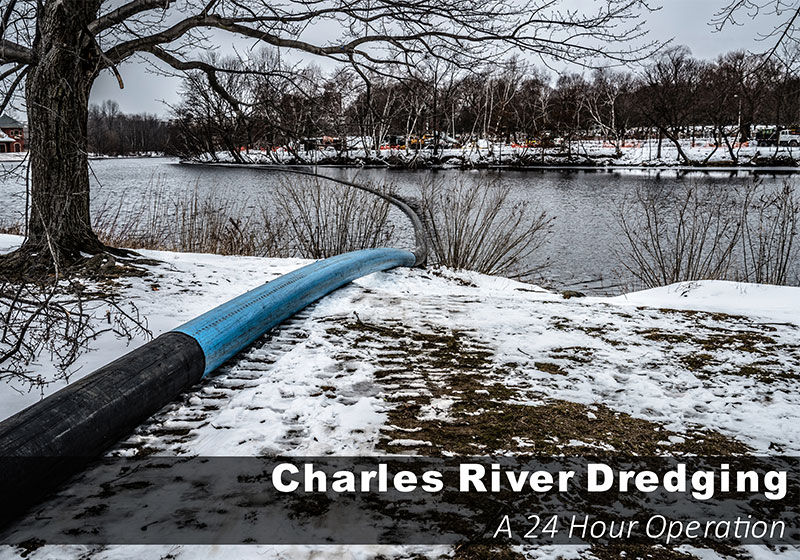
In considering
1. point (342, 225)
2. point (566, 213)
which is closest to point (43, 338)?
point (342, 225)

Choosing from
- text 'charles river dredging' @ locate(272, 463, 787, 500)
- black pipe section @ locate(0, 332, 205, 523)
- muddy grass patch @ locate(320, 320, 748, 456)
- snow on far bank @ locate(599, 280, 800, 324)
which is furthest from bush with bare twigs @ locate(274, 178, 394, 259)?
text 'charles river dredging' @ locate(272, 463, 787, 500)

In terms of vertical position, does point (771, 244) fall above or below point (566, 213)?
below

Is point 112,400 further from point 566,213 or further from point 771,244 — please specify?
point 566,213

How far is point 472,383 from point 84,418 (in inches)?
70.9

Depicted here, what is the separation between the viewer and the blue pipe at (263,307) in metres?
3.01

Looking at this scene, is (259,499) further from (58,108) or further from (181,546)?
(58,108)

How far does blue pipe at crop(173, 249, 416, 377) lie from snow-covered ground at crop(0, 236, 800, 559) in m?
0.10

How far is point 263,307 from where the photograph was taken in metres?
3.57

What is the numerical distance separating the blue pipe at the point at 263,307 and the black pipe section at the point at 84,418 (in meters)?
0.23

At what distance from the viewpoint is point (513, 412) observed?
8.41ft

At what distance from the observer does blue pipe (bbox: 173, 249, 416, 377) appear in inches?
118

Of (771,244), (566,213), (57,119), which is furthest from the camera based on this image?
(566,213)

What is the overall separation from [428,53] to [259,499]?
5955 mm

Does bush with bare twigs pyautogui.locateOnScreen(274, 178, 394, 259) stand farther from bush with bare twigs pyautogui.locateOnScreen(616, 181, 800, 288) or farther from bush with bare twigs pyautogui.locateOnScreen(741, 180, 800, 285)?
bush with bare twigs pyautogui.locateOnScreen(741, 180, 800, 285)
